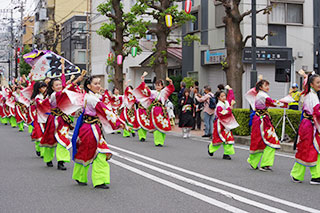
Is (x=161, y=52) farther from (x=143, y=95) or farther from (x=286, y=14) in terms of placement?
(x=143, y=95)

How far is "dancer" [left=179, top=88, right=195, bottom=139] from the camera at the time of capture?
57.3ft

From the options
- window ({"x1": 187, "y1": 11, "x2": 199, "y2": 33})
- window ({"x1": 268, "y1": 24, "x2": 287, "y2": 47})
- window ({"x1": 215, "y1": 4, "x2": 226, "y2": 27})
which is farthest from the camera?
window ({"x1": 187, "y1": 11, "x2": 199, "y2": 33})

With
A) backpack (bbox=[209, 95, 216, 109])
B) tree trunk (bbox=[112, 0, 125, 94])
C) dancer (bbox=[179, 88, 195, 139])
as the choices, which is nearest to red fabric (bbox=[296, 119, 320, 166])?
backpack (bbox=[209, 95, 216, 109])

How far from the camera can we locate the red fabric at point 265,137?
375 inches

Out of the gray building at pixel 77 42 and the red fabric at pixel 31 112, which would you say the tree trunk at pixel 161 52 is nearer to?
the red fabric at pixel 31 112

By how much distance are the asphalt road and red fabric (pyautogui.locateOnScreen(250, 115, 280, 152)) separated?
0.49 meters

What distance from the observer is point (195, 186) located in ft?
25.9

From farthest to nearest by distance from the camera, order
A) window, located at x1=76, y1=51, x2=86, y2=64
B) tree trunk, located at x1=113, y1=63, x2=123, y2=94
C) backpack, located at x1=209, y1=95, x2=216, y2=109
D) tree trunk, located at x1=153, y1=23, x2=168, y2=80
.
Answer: window, located at x1=76, y1=51, x2=86, y2=64
tree trunk, located at x1=113, y1=63, x2=123, y2=94
tree trunk, located at x1=153, y1=23, x2=168, y2=80
backpack, located at x1=209, y1=95, x2=216, y2=109

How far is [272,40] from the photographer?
24250mm

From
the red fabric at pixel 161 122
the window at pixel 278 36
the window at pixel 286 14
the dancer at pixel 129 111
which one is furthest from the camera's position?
the window at pixel 286 14

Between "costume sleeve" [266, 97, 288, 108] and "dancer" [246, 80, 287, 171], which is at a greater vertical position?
"costume sleeve" [266, 97, 288, 108]

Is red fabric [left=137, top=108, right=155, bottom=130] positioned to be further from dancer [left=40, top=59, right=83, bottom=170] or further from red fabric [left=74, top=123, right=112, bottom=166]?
red fabric [left=74, top=123, right=112, bottom=166]

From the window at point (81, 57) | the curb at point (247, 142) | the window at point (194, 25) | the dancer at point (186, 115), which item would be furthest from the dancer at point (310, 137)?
the window at point (81, 57)

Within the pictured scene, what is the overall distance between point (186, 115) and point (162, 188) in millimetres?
9823
